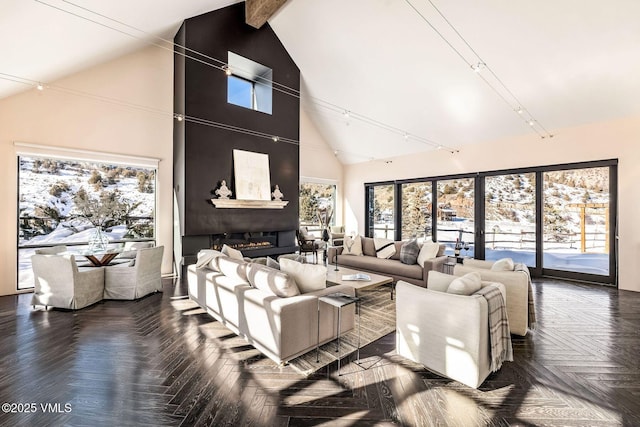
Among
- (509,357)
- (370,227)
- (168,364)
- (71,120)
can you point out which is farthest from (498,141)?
(71,120)

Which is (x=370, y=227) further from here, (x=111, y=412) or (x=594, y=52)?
(x=111, y=412)

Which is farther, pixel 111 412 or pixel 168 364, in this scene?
pixel 168 364

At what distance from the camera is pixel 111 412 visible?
2021 mm

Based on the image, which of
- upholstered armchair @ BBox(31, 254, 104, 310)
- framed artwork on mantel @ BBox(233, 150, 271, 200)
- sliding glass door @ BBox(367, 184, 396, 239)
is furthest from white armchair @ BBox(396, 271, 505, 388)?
sliding glass door @ BBox(367, 184, 396, 239)

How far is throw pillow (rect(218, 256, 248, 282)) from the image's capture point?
331 cm

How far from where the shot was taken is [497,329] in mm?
2422

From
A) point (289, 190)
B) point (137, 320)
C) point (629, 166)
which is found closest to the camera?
point (137, 320)

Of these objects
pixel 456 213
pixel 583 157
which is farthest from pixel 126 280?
pixel 583 157

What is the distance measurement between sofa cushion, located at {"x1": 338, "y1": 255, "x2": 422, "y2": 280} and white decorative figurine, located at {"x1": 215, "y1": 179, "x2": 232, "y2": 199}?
2822mm

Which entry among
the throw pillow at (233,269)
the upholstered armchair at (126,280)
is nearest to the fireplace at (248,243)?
the upholstered armchair at (126,280)

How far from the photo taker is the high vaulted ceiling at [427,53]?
3924 millimetres

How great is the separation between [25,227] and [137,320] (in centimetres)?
314

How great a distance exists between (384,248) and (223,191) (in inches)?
145

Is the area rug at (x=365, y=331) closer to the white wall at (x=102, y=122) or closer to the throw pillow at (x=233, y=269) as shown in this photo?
the throw pillow at (x=233, y=269)
